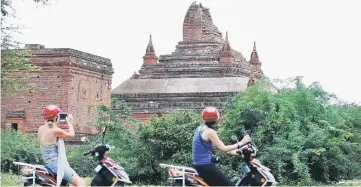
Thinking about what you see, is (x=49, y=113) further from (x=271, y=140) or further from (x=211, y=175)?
(x=271, y=140)

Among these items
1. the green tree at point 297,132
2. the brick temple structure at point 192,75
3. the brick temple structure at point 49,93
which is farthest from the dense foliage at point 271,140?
the brick temple structure at point 192,75

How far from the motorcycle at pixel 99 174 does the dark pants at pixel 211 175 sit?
0.73m

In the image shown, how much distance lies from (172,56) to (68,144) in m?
12.7

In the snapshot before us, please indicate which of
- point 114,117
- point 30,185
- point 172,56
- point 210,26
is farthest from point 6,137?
point 210,26

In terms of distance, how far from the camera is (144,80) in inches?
1534

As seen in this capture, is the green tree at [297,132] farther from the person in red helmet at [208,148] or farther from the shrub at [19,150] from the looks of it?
the person in red helmet at [208,148]

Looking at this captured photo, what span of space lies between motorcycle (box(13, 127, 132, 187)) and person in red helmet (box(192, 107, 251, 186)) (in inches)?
29.3

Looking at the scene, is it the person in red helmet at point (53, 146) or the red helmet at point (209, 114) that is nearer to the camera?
the red helmet at point (209, 114)

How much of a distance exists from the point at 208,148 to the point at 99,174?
3.79 feet

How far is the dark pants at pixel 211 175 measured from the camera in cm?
838

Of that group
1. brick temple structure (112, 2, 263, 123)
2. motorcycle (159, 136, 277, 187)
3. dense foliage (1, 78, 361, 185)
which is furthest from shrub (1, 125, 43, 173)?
motorcycle (159, 136, 277, 187)

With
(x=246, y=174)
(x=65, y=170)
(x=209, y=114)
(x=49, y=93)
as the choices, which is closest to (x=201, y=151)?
(x=209, y=114)

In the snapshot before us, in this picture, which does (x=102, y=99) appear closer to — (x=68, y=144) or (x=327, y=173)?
(x=68, y=144)

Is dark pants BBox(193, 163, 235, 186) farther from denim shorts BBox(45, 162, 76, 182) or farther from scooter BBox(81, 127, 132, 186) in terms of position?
denim shorts BBox(45, 162, 76, 182)
